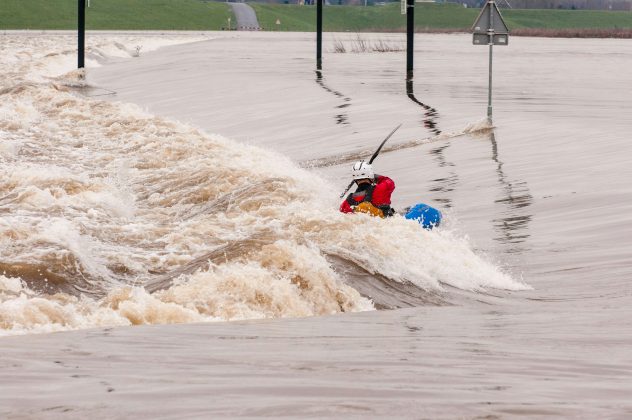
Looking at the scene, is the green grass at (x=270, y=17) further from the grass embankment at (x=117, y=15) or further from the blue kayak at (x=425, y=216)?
the blue kayak at (x=425, y=216)

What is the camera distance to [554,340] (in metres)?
8.68

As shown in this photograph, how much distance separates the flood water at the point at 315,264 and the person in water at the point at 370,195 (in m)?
0.45

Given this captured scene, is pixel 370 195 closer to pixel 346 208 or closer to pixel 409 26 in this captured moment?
pixel 346 208

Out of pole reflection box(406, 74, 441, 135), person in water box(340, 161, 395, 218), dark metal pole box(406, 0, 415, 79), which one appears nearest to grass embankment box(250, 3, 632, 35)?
dark metal pole box(406, 0, 415, 79)

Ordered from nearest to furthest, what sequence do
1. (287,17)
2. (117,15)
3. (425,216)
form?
1. (425,216)
2. (117,15)
3. (287,17)

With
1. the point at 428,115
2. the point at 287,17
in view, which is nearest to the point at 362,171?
the point at 428,115

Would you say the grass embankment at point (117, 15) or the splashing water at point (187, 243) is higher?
the grass embankment at point (117, 15)

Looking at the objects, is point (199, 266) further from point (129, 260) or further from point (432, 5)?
point (432, 5)

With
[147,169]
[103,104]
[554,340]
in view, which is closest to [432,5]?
[103,104]

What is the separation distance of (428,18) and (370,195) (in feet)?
509

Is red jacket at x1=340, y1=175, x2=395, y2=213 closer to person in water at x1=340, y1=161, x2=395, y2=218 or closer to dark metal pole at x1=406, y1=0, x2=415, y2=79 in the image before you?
person in water at x1=340, y1=161, x2=395, y2=218

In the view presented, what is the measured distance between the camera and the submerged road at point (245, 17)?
13966 centimetres

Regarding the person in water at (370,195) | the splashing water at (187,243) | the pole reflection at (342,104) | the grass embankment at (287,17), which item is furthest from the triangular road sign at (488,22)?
the grass embankment at (287,17)

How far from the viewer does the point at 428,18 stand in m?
166
